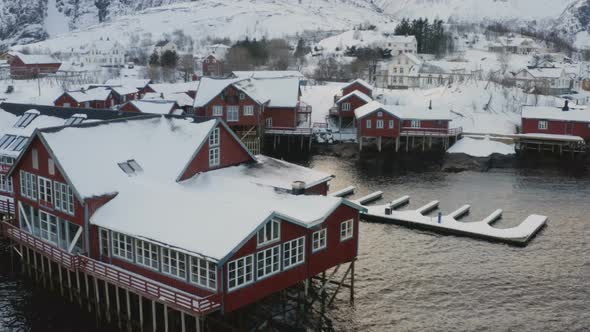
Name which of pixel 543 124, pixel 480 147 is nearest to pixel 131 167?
pixel 480 147

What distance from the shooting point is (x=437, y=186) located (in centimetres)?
6912

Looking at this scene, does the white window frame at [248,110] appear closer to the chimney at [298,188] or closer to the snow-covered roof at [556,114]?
the snow-covered roof at [556,114]

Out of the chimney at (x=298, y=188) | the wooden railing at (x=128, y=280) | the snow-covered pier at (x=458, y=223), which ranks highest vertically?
the chimney at (x=298, y=188)

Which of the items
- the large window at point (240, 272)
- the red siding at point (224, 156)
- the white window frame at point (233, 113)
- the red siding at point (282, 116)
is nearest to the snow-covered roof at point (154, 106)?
the white window frame at point (233, 113)

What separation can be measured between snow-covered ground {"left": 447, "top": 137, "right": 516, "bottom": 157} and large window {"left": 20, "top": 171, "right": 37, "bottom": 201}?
185ft

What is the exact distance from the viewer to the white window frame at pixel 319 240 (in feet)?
115

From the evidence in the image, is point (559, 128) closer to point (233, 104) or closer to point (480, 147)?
point (480, 147)

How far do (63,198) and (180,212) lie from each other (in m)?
8.55

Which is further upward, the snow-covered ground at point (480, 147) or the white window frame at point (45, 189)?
the white window frame at point (45, 189)

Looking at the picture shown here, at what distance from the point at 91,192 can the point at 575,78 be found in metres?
125

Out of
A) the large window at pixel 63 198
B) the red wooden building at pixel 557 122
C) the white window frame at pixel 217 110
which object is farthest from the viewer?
the red wooden building at pixel 557 122

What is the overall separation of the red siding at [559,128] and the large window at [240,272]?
221 feet

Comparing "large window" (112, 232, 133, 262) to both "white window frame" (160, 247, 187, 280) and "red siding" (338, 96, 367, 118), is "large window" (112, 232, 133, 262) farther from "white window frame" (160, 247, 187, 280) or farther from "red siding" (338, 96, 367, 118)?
"red siding" (338, 96, 367, 118)

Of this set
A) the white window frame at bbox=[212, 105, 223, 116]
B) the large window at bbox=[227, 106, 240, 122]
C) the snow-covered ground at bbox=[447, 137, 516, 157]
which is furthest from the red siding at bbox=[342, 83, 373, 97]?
the white window frame at bbox=[212, 105, 223, 116]
